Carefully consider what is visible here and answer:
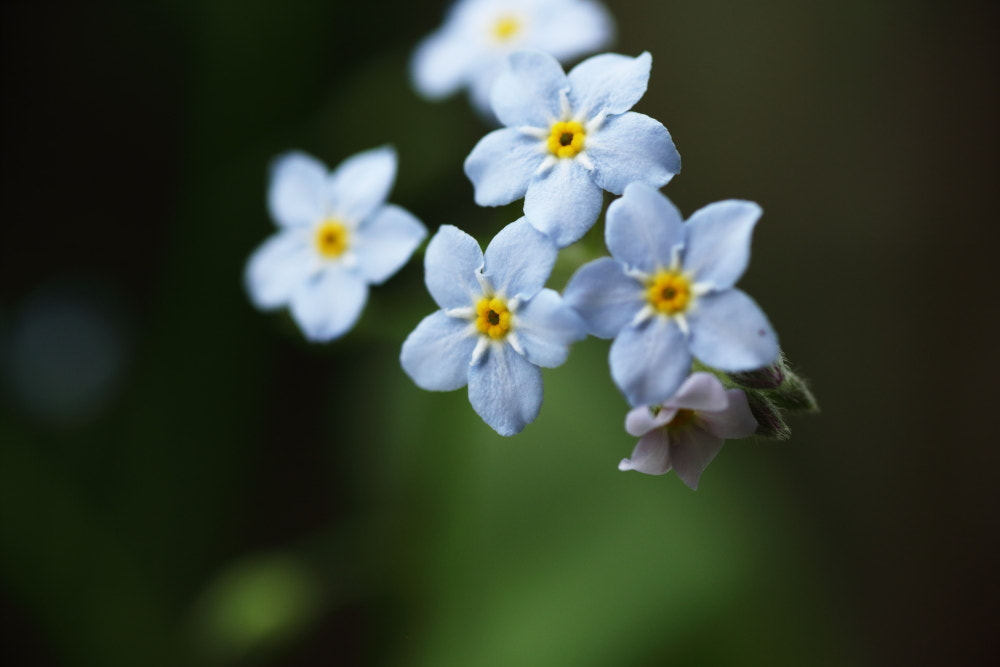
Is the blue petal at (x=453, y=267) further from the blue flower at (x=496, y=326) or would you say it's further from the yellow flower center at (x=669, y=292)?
the yellow flower center at (x=669, y=292)

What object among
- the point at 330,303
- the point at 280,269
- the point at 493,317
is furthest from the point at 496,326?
the point at 280,269

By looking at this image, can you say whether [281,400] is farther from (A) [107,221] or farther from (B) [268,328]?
(A) [107,221]

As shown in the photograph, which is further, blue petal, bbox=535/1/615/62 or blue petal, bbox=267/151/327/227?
blue petal, bbox=535/1/615/62

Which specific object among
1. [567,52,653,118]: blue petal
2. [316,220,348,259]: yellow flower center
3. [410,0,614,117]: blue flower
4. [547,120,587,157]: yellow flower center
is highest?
[410,0,614,117]: blue flower

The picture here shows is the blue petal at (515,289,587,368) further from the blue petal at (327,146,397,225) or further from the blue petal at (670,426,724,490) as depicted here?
the blue petal at (327,146,397,225)

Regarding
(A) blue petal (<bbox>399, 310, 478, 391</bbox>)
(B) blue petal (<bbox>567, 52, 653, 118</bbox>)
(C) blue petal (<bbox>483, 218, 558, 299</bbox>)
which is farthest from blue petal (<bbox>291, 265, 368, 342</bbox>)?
(B) blue petal (<bbox>567, 52, 653, 118</bbox>)

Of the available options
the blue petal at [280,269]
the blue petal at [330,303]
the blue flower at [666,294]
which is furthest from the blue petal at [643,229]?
the blue petal at [280,269]

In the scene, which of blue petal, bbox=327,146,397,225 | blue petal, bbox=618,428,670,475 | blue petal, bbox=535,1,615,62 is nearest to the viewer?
blue petal, bbox=618,428,670,475
